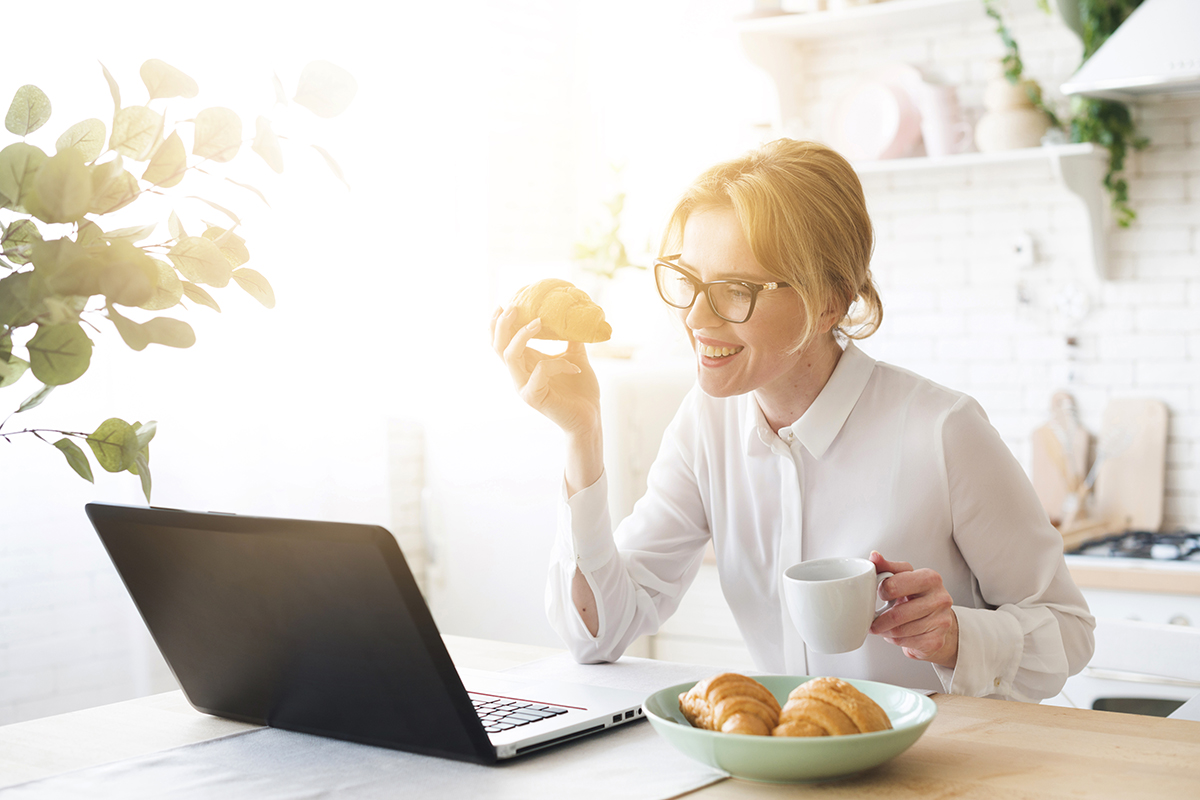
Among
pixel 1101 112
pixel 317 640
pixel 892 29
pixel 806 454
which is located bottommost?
pixel 317 640

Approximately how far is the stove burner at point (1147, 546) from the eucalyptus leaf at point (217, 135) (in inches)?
94.1

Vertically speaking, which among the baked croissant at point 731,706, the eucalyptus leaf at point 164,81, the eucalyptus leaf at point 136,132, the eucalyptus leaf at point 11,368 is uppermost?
the eucalyptus leaf at point 164,81

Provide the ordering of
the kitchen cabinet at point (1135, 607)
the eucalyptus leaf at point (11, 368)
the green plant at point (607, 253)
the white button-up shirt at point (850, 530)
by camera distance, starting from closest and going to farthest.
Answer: the eucalyptus leaf at point (11, 368) → the white button-up shirt at point (850, 530) → the kitchen cabinet at point (1135, 607) → the green plant at point (607, 253)

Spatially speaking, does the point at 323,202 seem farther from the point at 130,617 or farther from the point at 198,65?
the point at 130,617

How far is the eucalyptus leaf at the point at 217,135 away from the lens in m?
0.94

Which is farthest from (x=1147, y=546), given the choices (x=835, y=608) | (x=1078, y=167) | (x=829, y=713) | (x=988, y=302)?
(x=829, y=713)

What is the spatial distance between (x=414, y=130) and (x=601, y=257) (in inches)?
27.6

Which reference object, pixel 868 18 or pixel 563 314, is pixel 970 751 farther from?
pixel 868 18

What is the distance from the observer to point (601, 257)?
12.1ft

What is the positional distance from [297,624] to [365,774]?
0.49 ft

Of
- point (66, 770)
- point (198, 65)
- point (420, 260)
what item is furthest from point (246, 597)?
point (420, 260)

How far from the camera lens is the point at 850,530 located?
5.18 feet

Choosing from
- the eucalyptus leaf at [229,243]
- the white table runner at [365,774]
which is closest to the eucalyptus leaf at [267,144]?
the eucalyptus leaf at [229,243]

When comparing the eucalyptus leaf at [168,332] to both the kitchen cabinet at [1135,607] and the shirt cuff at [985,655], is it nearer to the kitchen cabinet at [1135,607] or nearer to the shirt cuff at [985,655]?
the shirt cuff at [985,655]
